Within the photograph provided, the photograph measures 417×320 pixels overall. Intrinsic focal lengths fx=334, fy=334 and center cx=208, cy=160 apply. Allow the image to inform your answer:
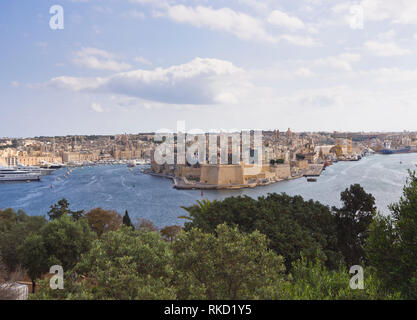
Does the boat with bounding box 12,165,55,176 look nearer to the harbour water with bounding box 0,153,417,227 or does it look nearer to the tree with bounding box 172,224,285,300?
the harbour water with bounding box 0,153,417,227

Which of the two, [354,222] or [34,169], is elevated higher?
[354,222]

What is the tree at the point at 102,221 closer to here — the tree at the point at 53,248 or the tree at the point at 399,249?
the tree at the point at 53,248

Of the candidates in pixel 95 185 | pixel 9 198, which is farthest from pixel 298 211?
pixel 95 185

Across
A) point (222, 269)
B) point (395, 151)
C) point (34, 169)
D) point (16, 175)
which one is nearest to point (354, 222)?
point (222, 269)

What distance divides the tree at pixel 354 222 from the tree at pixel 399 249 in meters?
4.59

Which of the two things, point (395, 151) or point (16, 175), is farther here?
point (395, 151)

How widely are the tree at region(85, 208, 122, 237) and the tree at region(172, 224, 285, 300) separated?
34.2 feet

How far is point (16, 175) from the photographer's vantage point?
4406cm

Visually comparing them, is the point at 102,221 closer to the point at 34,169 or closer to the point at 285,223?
the point at 285,223

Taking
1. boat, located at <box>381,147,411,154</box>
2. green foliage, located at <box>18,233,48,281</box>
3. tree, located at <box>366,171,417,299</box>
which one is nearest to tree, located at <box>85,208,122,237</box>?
green foliage, located at <box>18,233,48,281</box>

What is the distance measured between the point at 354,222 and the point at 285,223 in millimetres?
2880

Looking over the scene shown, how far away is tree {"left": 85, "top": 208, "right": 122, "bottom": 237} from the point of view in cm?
1365

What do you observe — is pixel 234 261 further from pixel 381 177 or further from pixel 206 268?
pixel 381 177
